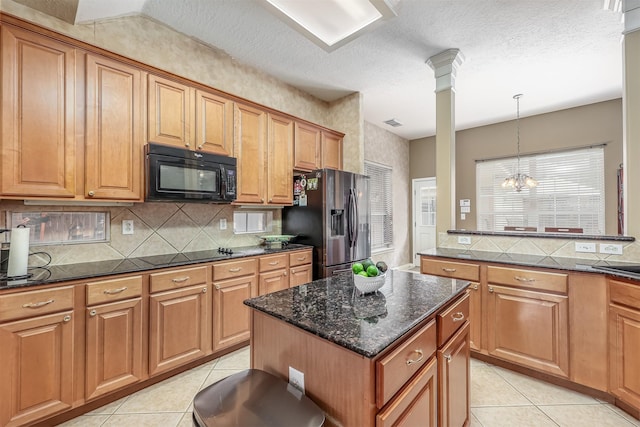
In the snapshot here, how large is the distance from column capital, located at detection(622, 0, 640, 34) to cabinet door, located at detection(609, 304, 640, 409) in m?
2.11

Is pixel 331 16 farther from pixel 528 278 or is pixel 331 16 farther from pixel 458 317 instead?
pixel 528 278

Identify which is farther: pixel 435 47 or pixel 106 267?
pixel 435 47

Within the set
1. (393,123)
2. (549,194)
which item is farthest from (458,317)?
(549,194)

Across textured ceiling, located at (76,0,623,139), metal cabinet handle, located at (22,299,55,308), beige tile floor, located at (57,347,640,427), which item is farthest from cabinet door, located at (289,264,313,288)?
textured ceiling, located at (76,0,623,139)

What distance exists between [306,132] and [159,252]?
2189mm

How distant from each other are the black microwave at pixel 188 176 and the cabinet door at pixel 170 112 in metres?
0.15

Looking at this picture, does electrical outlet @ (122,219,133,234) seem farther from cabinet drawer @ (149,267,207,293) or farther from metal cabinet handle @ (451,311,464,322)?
metal cabinet handle @ (451,311,464,322)

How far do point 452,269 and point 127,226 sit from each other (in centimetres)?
286

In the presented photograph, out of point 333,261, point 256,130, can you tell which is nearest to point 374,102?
point 256,130

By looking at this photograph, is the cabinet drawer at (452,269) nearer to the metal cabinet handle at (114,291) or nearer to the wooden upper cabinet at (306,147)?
the wooden upper cabinet at (306,147)

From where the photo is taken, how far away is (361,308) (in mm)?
1208

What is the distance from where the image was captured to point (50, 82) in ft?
6.03

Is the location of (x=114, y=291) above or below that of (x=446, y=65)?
below

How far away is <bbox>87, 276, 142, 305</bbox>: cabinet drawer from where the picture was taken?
1.79m
